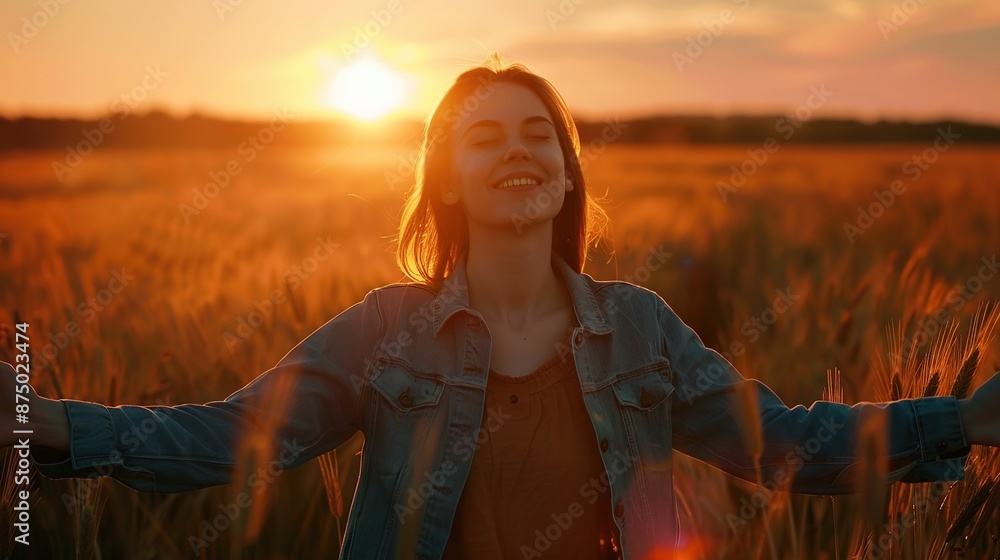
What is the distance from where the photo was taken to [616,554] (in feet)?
6.40

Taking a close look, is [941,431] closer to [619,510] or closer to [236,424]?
[619,510]

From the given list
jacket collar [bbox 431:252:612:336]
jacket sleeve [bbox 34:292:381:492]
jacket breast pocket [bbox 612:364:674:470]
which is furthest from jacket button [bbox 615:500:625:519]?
jacket sleeve [bbox 34:292:381:492]

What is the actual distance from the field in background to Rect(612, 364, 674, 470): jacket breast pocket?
243mm

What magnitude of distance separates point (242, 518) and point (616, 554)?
29.0 inches

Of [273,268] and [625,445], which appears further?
[273,268]

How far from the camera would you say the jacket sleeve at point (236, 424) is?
1.68 metres

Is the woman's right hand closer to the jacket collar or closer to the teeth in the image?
the jacket collar

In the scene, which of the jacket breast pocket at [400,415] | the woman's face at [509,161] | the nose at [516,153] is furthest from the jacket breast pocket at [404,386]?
the nose at [516,153]

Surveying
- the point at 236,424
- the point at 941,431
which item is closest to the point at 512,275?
the point at 236,424

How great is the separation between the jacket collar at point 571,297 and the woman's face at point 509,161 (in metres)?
0.14

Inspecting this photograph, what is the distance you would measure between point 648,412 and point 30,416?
3.74 feet

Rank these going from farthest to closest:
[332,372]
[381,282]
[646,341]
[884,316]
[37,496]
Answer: [381,282], [884,316], [37,496], [646,341], [332,372]

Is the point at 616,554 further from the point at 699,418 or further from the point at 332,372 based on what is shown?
the point at 332,372

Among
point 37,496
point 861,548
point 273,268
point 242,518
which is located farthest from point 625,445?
point 273,268
